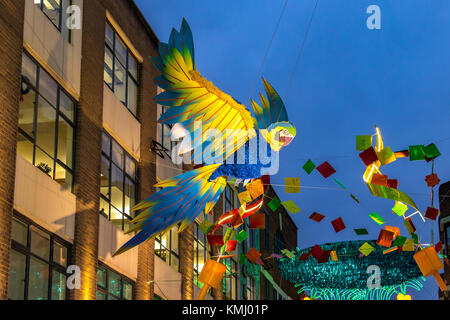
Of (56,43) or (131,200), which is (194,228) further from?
(56,43)

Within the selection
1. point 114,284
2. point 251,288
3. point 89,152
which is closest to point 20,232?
point 89,152

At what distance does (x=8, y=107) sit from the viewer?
1728 cm

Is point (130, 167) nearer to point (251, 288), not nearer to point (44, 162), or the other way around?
point (44, 162)

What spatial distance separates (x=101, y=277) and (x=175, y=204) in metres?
6.20

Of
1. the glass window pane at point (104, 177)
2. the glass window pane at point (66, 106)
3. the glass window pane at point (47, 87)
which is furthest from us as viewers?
the glass window pane at point (104, 177)

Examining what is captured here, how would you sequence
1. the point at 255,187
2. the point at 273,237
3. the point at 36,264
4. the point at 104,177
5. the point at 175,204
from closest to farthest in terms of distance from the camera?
the point at 175,204
the point at 255,187
the point at 36,264
the point at 104,177
the point at 273,237

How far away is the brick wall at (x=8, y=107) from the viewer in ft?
54.4

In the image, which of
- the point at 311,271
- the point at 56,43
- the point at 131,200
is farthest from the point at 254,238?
the point at 56,43

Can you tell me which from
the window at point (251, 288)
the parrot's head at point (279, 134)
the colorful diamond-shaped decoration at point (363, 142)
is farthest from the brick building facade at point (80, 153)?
the window at point (251, 288)

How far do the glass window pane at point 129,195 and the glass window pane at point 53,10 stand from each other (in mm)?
6238

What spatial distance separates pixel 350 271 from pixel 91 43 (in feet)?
47.5

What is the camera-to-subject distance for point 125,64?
26.2 m

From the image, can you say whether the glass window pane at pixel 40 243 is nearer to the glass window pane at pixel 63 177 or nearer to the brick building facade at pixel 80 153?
the brick building facade at pixel 80 153

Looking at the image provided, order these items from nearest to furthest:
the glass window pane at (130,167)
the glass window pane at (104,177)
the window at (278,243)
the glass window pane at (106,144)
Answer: the glass window pane at (104,177), the glass window pane at (106,144), the glass window pane at (130,167), the window at (278,243)
